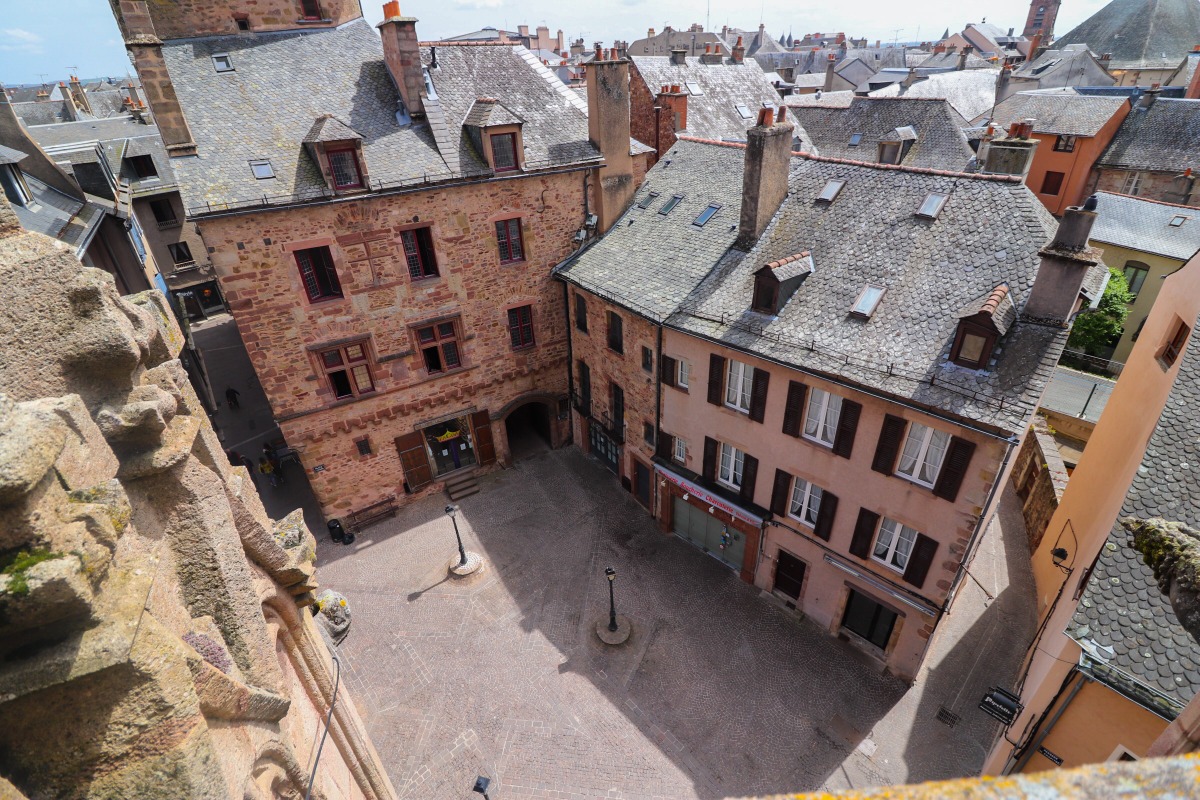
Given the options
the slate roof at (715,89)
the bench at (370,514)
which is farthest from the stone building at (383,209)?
the slate roof at (715,89)

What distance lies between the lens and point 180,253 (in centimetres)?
3591

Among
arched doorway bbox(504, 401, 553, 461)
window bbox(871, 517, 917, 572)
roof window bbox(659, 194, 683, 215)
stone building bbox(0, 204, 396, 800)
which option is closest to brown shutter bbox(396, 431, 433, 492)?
arched doorway bbox(504, 401, 553, 461)

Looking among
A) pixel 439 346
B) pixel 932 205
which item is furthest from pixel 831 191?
pixel 439 346

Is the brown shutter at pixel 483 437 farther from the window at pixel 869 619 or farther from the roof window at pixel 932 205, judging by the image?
the roof window at pixel 932 205

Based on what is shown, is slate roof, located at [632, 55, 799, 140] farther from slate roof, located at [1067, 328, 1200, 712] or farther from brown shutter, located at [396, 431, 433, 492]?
slate roof, located at [1067, 328, 1200, 712]

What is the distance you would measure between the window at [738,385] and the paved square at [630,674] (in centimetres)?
652

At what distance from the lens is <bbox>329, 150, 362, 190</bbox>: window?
17.3 meters

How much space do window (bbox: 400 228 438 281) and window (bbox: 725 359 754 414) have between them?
10813mm

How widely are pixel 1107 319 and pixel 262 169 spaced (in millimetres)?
35648

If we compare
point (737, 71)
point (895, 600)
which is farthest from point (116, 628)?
point (737, 71)

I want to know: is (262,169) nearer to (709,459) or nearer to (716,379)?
(716,379)

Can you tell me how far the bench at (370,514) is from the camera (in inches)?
867

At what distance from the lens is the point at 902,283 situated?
14453mm

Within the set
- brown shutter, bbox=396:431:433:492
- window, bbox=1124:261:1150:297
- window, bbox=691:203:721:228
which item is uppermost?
window, bbox=691:203:721:228
